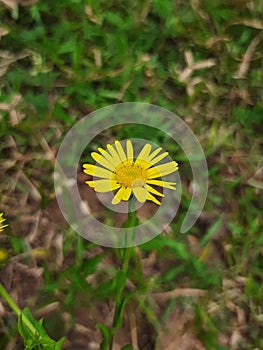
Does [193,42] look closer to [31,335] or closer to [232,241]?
[232,241]

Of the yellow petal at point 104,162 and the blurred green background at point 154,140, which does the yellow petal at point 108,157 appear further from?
the blurred green background at point 154,140

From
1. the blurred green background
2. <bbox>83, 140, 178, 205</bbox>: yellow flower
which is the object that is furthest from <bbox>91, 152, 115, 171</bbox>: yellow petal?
the blurred green background

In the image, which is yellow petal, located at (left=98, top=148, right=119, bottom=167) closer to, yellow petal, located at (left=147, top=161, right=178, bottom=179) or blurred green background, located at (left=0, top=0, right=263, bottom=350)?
yellow petal, located at (left=147, top=161, right=178, bottom=179)

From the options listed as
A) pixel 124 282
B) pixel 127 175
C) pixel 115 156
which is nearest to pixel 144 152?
pixel 115 156

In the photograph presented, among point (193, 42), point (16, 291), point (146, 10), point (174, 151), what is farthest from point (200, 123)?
point (16, 291)

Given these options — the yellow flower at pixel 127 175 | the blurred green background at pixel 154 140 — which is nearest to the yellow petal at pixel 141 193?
the yellow flower at pixel 127 175

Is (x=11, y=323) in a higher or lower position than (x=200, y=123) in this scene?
lower

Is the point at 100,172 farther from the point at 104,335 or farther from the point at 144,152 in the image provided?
the point at 104,335
